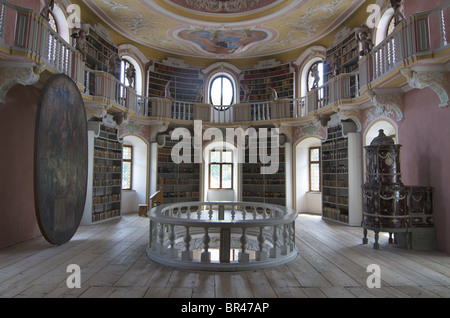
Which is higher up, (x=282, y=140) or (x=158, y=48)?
(x=158, y=48)

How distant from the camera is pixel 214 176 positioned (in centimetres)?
1231

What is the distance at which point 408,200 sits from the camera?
5480 mm

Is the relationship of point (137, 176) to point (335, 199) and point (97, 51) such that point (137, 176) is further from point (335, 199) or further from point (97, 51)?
point (335, 199)

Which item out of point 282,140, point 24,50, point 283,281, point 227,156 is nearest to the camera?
point 283,281

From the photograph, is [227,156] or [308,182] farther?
[227,156]

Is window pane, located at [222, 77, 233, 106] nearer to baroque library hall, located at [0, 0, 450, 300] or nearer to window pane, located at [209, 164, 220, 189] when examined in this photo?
baroque library hall, located at [0, 0, 450, 300]

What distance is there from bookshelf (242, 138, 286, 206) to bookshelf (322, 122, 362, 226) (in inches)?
70.7

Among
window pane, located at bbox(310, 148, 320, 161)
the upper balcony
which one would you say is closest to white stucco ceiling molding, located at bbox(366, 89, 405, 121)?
the upper balcony

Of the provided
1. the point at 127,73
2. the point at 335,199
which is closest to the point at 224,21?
the point at 127,73

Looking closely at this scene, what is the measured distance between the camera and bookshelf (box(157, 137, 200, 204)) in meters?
10.9

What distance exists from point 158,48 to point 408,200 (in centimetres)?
1027

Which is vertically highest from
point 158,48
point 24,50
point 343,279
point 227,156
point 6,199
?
point 158,48
